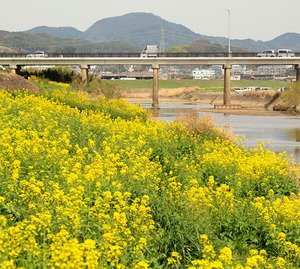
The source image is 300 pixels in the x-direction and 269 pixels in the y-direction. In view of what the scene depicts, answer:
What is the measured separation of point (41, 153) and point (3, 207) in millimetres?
3580

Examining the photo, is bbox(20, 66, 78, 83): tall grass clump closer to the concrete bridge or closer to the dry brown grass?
the concrete bridge

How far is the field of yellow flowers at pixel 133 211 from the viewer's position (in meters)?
7.52

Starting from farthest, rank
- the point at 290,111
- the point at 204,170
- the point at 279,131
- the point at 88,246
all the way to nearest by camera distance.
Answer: the point at 290,111, the point at 279,131, the point at 204,170, the point at 88,246

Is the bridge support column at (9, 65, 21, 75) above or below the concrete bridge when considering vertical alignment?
below

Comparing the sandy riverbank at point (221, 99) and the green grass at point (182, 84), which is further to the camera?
the green grass at point (182, 84)

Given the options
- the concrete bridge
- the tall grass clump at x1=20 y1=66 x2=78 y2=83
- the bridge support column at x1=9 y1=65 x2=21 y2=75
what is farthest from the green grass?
the tall grass clump at x1=20 y1=66 x2=78 y2=83

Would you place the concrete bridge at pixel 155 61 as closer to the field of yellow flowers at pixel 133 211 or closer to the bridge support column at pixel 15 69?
the bridge support column at pixel 15 69

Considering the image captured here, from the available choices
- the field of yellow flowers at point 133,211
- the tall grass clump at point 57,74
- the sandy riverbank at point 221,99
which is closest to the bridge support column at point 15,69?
the tall grass clump at point 57,74

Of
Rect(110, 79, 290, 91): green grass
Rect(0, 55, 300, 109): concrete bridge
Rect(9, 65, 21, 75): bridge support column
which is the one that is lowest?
Rect(110, 79, 290, 91): green grass

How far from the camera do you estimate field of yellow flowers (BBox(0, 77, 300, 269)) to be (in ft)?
24.7

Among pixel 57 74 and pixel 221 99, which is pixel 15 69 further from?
pixel 221 99

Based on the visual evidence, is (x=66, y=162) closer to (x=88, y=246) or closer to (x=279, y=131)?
(x=88, y=246)

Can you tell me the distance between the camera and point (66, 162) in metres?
12.7

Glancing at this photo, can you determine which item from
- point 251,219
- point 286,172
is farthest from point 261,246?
point 286,172
